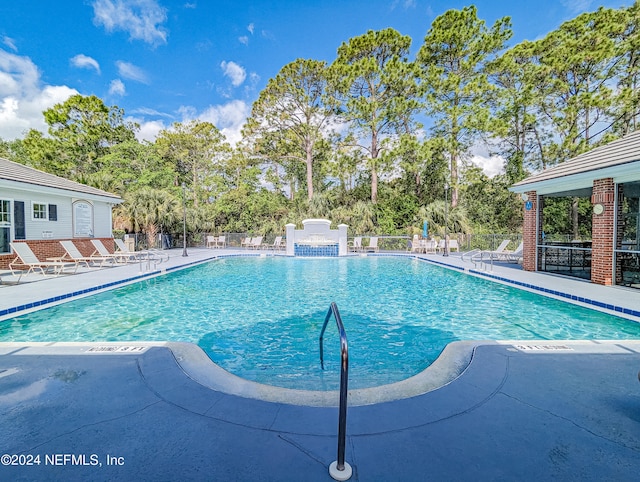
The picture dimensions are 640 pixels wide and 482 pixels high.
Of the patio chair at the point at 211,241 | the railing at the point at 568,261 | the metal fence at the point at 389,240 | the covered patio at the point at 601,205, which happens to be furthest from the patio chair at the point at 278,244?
the railing at the point at 568,261

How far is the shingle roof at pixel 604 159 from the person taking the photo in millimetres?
8289

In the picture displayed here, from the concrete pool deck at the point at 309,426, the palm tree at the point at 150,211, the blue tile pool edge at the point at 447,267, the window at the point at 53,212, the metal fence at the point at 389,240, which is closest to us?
the concrete pool deck at the point at 309,426

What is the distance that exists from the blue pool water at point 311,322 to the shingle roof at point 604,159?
155 inches

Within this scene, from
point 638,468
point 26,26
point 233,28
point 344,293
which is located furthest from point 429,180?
point 26,26

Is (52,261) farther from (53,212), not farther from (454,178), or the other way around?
(454,178)

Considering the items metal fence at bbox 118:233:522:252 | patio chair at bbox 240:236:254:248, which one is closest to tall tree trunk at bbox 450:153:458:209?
metal fence at bbox 118:233:522:252

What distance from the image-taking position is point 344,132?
86.8 feet

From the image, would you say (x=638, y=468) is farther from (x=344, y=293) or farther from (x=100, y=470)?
(x=344, y=293)

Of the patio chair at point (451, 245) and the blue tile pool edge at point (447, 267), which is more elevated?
the patio chair at point (451, 245)

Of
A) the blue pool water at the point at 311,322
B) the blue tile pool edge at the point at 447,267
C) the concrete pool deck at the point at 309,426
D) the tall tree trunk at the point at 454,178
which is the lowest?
the blue pool water at the point at 311,322

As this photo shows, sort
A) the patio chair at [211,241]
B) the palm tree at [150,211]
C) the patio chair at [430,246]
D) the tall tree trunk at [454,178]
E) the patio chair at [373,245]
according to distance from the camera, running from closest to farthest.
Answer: the patio chair at [430,246] < the palm tree at [150,211] < the patio chair at [373,245] < the patio chair at [211,241] < the tall tree trunk at [454,178]

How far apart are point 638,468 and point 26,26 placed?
3300cm

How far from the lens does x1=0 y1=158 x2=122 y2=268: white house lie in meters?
10.9

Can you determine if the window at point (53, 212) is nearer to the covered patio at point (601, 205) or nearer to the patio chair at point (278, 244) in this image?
→ the patio chair at point (278, 244)
